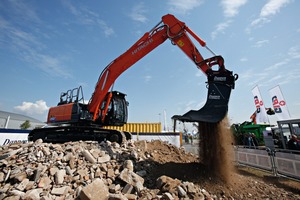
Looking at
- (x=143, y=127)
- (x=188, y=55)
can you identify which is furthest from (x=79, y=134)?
(x=143, y=127)

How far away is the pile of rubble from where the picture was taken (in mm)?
3980

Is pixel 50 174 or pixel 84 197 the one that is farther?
pixel 50 174

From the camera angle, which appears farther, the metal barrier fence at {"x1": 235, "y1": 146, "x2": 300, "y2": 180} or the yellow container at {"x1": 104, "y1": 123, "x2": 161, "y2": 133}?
the yellow container at {"x1": 104, "y1": 123, "x2": 161, "y2": 133}

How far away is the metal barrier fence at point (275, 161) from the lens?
661cm

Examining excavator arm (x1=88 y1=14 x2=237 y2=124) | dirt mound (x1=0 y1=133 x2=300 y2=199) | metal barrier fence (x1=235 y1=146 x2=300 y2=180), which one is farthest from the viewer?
metal barrier fence (x1=235 y1=146 x2=300 y2=180)

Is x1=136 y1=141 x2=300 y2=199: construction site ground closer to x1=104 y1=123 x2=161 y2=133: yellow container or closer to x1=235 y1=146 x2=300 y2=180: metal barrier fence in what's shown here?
x1=235 y1=146 x2=300 y2=180: metal barrier fence

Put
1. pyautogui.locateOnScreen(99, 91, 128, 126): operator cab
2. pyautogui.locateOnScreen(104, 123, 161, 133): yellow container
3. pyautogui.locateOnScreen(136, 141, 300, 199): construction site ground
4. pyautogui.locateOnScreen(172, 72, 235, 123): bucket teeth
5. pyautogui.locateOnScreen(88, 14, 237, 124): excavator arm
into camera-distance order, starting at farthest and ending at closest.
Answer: pyautogui.locateOnScreen(104, 123, 161, 133): yellow container < pyautogui.locateOnScreen(99, 91, 128, 126): operator cab < pyautogui.locateOnScreen(88, 14, 237, 124): excavator arm < pyautogui.locateOnScreen(172, 72, 235, 123): bucket teeth < pyautogui.locateOnScreen(136, 141, 300, 199): construction site ground

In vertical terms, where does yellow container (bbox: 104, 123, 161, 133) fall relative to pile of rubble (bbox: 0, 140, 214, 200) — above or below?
above

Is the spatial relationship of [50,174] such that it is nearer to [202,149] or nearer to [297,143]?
[202,149]

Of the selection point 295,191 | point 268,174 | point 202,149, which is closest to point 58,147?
point 202,149

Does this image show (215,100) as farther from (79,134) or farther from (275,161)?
(79,134)

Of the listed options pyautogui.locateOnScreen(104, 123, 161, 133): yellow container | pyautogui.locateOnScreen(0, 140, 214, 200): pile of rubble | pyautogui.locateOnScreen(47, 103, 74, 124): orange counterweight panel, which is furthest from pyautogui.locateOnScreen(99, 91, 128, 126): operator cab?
pyautogui.locateOnScreen(104, 123, 161, 133): yellow container

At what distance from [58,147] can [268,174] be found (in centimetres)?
862

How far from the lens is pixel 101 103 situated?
8281 millimetres
